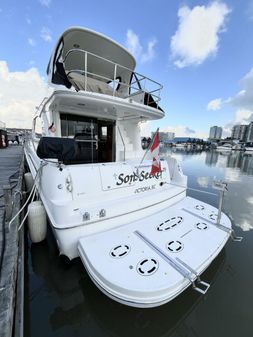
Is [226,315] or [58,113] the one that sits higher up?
[58,113]

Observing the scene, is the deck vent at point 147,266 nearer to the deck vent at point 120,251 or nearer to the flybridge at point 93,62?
the deck vent at point 120,251

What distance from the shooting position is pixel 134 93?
4664 mm

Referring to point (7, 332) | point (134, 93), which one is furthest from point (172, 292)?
point (134, 93)

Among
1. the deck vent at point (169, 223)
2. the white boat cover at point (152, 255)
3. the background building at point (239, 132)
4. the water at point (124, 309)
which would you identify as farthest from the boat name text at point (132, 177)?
the background building at point (239, 132)

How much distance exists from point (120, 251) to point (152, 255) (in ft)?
1.47

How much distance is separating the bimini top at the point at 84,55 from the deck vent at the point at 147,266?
3158mm

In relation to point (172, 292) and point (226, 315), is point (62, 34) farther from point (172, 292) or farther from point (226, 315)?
point (226, 315)

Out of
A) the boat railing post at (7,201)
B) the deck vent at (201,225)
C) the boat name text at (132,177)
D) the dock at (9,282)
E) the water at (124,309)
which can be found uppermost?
the boat name text at (132,177)

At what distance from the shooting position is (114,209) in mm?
2854

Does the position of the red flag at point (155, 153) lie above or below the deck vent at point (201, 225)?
above

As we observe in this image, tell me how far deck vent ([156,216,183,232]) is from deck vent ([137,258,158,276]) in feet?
2.51

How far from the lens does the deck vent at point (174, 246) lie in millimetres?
2423

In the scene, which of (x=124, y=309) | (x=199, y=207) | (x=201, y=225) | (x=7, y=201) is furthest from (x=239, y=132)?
(x=7, y=201)

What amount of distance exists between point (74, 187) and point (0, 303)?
1.56 m
